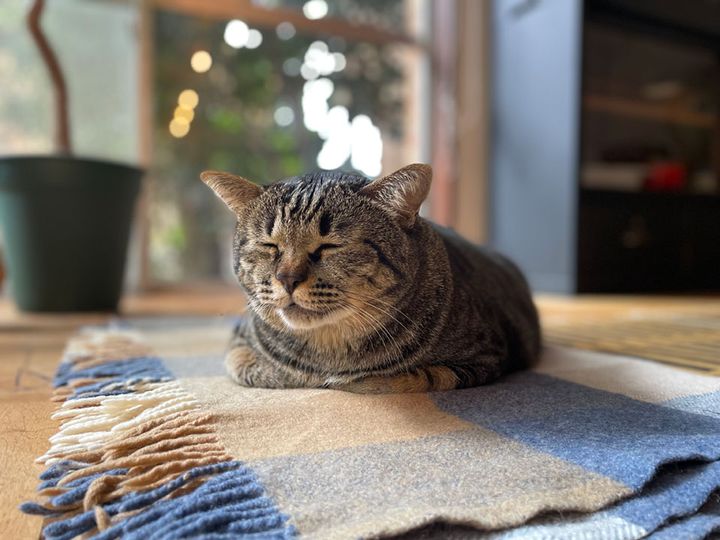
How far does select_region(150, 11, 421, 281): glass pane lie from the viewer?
3068 mm

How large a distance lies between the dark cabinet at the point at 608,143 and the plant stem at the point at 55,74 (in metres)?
2.34

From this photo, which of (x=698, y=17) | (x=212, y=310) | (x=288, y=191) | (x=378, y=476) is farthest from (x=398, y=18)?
(x=378, y=476)

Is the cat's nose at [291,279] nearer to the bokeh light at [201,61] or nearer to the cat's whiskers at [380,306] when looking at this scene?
the cat's whiskers at [380,306]

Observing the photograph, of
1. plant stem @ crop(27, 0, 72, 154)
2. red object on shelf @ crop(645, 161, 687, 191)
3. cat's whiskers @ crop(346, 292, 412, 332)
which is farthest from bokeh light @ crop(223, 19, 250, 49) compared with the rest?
cat's whiskers @ crop(346, 292, 412, 332)

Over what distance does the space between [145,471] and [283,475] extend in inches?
6.3

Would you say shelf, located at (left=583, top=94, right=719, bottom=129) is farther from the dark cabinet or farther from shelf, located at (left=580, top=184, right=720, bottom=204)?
shelf, located at (left=580, top=184, right=720, bottom=204)

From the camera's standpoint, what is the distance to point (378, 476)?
2.06 feet

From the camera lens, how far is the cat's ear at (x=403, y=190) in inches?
36.2

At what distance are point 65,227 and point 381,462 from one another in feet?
5.60

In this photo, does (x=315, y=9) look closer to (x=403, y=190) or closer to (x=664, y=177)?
(x=664, y=177)

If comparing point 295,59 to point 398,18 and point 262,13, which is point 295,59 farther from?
point 398,18

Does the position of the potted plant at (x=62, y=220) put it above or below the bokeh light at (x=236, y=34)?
below

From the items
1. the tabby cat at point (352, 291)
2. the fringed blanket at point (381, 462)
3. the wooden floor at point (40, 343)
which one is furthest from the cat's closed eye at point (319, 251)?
the wooden floor at point (40, 343)

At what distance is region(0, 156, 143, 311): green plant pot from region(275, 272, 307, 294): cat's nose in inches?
54.0
